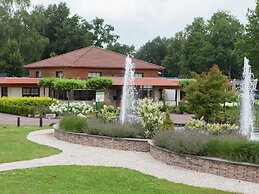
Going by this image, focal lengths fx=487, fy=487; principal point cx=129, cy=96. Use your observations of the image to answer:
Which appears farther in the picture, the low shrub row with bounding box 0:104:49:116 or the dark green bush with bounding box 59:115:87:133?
the low shrub row with bounding box 0:104:49:116

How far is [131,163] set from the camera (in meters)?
14.3

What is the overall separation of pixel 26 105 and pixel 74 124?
2130cm

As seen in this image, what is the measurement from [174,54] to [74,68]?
44700 millimetres

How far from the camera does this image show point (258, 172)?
1186 cm

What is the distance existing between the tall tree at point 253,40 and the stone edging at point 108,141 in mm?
36702

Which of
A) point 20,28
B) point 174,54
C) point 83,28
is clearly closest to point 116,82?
point 20,28

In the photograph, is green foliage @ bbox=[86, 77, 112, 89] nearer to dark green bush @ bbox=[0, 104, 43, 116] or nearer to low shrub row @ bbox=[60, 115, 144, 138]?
dark green bush @ bbox=[0, 104, 43, 116]

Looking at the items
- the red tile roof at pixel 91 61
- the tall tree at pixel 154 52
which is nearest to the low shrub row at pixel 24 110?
the red tile roof at pixel 91 61

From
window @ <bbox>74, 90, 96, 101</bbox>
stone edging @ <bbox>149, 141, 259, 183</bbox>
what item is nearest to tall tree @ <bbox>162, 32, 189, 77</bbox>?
window @ <bbox>74, 90, 96, 101</bbox>

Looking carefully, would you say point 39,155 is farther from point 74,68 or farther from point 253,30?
point 253,30

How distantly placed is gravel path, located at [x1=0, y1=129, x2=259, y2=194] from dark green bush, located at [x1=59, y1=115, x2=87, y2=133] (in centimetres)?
102

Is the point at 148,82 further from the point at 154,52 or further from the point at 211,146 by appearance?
the point at 154,52

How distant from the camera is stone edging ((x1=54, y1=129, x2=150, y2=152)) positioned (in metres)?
17.0

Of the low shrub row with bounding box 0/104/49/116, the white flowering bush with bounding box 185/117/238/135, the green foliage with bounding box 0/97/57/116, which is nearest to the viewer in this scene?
the white flowering bush with bounding box 185/117/238/135
